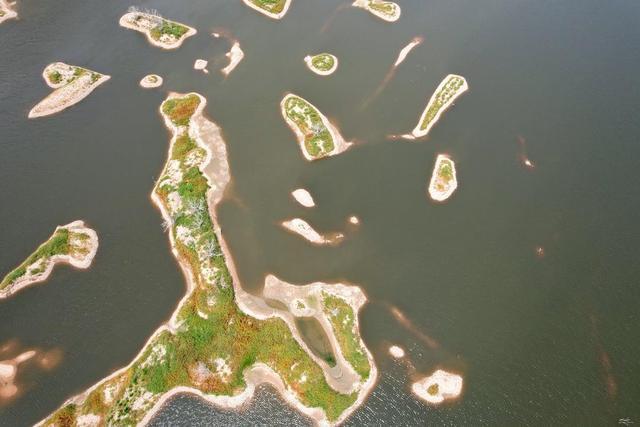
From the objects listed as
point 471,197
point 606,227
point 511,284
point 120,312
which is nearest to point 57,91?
point 120,312

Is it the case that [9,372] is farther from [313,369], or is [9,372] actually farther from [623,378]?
[623,378]

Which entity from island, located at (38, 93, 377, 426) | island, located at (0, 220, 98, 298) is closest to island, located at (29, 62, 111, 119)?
island, located at (0, 220, 98, 298)

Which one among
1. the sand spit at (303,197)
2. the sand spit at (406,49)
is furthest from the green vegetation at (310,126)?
the sand spit at (406,49)

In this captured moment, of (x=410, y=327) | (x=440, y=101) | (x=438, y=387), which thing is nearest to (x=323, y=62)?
(x=440, y=101)

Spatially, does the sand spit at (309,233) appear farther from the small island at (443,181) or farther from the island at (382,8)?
the island at (382,8)

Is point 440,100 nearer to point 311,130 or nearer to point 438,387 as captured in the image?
point 311,130

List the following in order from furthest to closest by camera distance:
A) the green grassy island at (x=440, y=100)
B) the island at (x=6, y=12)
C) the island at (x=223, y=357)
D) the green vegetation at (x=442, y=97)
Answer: the island at (x=6, y=12), the green vegetation at (x=442, y=97), the green grassy island at (x=440, y=100), the island at (x=223, y=357)
